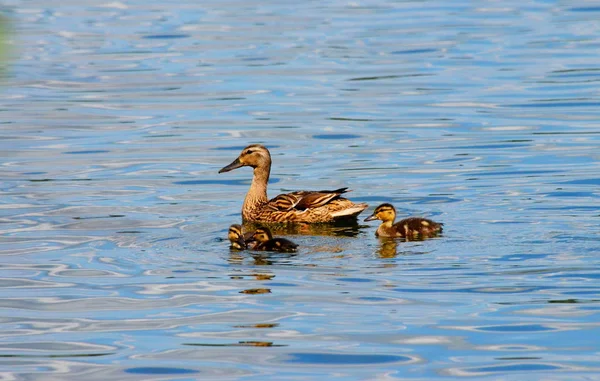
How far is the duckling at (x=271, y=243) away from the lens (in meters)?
12.1

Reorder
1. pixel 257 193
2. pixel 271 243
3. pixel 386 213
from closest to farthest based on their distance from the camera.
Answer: pixel 271 243 → pixel 386 213 → pixel 257 193

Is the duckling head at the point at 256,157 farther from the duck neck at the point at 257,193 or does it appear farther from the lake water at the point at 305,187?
the lake water at the point at 305,187

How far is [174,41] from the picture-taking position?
30797 mm

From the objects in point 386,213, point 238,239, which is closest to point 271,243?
point 238,239

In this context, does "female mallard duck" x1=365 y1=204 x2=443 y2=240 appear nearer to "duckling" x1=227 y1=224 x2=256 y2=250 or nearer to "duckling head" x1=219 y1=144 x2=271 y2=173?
"duckling" x1=227 y1=224 x2=256 y2=250

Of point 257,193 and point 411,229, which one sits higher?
point 411,229

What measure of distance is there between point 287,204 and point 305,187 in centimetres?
173

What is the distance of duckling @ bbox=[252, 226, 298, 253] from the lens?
12.1m

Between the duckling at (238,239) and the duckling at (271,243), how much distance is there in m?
0.06

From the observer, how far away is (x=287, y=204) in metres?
14.6

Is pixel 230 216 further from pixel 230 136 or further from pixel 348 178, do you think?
pixel 230 136

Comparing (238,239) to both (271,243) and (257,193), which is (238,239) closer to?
(271,243)

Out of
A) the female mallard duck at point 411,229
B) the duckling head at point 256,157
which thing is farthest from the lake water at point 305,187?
the duckling head at point 256,157

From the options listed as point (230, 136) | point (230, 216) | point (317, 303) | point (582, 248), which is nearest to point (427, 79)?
point (230, 136)
